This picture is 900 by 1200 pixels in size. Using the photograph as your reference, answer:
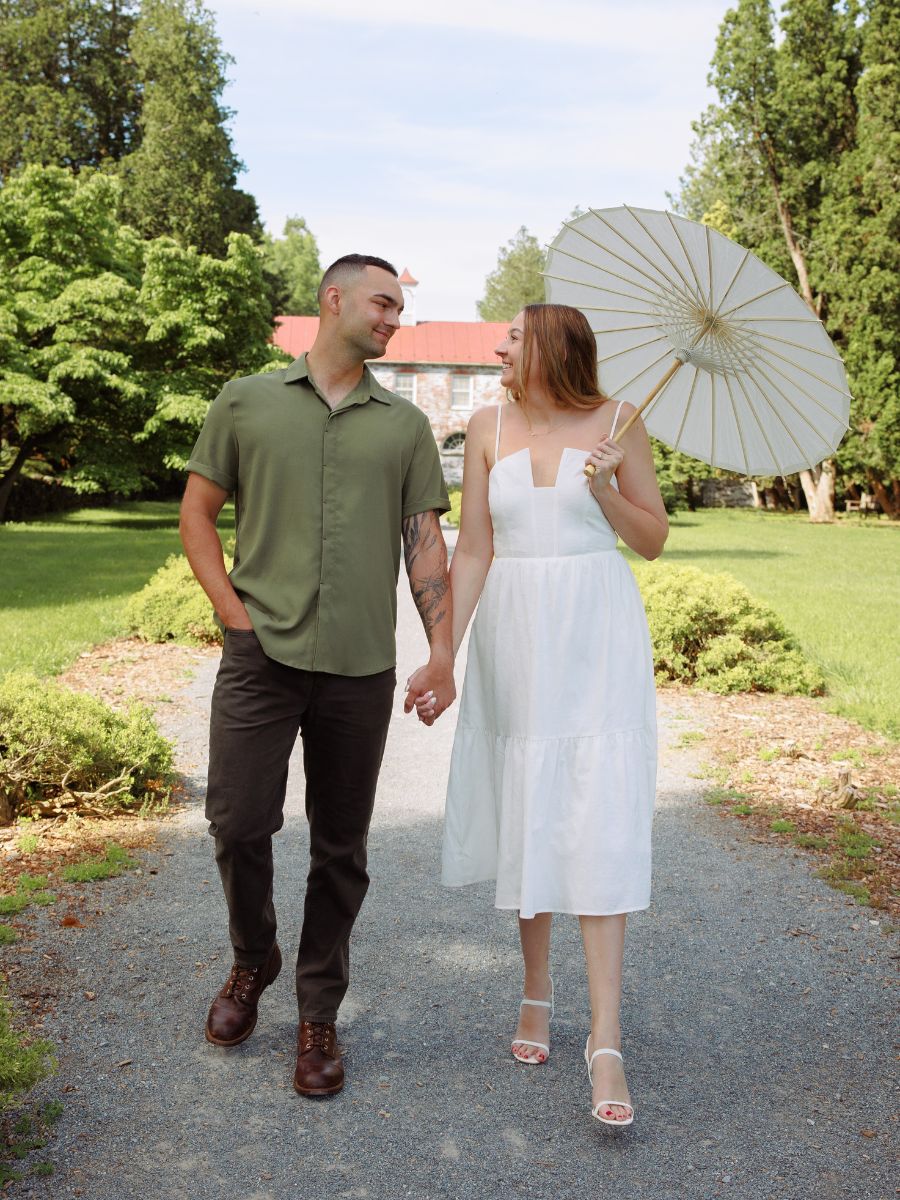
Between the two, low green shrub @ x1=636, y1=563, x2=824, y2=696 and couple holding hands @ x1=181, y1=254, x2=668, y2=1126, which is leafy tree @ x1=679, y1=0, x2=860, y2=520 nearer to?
low green shrub @ x1=636, y1=563, x2=824, y2=696

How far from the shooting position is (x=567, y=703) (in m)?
3.16

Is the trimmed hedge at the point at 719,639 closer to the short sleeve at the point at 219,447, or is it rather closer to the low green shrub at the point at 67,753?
the low green shrub at the point at 67,753

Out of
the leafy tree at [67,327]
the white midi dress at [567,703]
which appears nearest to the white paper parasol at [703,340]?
the white midi dress at [567,703]

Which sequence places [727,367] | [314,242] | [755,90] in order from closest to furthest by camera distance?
[727,367] → [755,90] → [314,242]

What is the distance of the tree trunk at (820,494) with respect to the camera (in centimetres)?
3747

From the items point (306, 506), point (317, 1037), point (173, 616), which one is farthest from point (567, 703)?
point (173, 616)

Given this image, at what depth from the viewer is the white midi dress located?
10.2 ft

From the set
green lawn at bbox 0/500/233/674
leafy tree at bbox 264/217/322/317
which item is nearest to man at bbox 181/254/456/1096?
green lawn at bbox 0/500/233/674

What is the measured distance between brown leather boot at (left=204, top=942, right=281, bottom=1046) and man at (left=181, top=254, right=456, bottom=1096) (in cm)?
20

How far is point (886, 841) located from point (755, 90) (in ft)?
110

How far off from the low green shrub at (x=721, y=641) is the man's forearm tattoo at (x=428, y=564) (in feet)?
20.7

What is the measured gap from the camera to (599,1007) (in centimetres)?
304

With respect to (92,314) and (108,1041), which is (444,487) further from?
(92,314)

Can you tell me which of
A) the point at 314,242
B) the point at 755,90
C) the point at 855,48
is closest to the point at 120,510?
the point at 755,90
